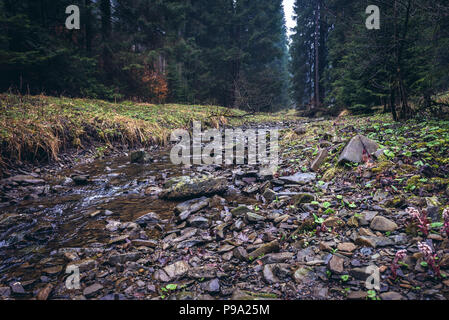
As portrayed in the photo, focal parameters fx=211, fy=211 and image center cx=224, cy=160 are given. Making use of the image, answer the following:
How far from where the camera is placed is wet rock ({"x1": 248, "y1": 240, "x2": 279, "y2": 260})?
2.14 metres

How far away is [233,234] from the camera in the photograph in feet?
8.58

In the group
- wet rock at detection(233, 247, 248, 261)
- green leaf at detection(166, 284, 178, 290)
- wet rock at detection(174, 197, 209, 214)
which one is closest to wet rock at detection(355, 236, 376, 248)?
wet rock at detection(233, 247, 248, 261)

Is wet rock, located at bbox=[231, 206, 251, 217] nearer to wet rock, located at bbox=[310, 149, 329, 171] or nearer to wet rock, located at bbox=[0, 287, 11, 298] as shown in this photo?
wet rock, located at bbox=[310, 149, 329, 171]

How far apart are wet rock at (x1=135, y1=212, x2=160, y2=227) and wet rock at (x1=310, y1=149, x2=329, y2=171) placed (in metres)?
2.97

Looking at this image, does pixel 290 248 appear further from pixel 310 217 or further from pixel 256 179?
pixel 256 179

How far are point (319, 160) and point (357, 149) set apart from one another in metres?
0.67

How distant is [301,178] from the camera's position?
152 inches

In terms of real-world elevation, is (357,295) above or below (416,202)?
below

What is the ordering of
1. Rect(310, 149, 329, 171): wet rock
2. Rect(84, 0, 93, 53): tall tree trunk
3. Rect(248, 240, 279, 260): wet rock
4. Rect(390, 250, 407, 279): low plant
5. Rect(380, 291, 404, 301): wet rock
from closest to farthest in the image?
Rect(380, 291, 404, 301): wet rock < Rect(390, 250, 407, 279): low plant < Rect(248, 240, 279, 260): wet rock < Rect(310, 149, 329, 171): wet rock < Rect(84, 0, 93, 53): tall tree trunk

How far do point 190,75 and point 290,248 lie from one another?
67.9 feet

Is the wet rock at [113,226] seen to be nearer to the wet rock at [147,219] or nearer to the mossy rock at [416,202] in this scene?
the wet rock at [147,219]

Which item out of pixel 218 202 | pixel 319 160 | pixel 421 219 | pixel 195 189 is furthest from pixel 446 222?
pixel 195 189

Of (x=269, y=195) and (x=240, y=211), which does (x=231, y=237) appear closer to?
(x=240, y=211)

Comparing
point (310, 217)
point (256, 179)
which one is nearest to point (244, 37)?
point (256, 179)
